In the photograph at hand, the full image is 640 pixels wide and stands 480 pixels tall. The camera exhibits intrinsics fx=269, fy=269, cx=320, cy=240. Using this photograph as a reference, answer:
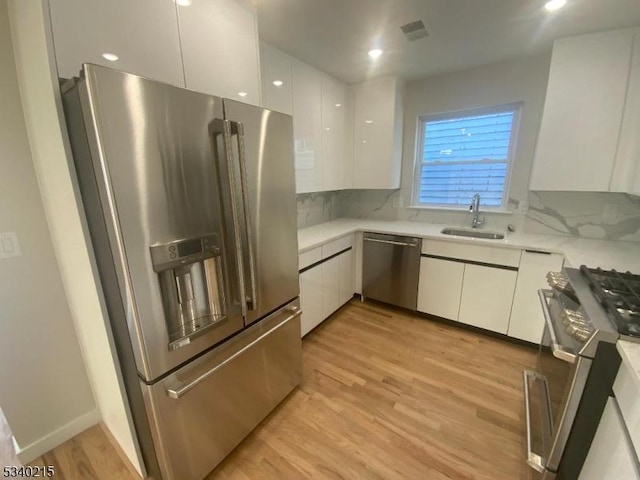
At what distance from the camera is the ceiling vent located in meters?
1.72

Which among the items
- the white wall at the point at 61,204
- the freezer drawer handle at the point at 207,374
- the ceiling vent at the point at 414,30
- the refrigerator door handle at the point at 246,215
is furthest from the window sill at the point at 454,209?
the white wall at the point at 61,204

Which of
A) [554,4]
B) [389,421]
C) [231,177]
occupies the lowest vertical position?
[389,421]

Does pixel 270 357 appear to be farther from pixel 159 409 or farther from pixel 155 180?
pixel 155 180

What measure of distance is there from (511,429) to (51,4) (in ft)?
9.27

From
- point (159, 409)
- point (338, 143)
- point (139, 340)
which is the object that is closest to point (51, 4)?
point (139, 340)

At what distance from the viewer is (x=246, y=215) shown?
3.99 feet

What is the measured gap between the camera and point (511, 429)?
5.14 feet

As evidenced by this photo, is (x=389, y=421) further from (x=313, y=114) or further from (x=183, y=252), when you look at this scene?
(x=313, y=114)

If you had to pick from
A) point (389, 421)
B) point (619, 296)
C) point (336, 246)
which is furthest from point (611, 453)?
point (336, 246)

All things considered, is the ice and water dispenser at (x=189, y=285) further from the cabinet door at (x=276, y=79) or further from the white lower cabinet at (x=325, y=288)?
the cabinet door at (x=276, y=79)

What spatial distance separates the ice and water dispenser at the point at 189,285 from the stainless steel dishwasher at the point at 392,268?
187 centimetres

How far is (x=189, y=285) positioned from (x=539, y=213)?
291 centimetres

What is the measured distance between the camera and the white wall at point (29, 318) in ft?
3.94

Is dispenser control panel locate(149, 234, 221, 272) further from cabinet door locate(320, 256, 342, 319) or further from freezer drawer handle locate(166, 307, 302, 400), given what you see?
cabinet door locate(320, 256, 342, 319)
